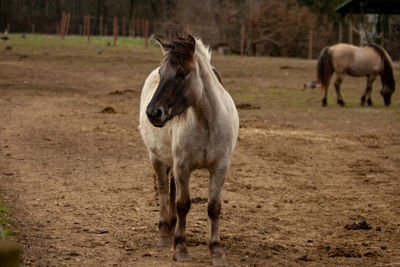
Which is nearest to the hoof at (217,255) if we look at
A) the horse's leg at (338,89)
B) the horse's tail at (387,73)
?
the horse's leg at (338,89)

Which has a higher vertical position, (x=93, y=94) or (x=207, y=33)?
(x=207, y=33)

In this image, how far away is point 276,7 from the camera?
36.9 meters

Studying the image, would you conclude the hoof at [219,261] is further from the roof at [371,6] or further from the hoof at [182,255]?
the roof at [371,6]

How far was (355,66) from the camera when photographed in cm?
1681

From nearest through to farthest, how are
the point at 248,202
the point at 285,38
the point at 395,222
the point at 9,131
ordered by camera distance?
the point at 395,222 < the point at 248,202 < the point at 9,131 < the point at 285,38

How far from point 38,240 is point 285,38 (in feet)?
105

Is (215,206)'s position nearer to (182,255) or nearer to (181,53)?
(182,255)

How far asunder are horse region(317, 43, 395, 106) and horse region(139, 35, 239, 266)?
12.0 metres

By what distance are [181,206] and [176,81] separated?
3.57ft

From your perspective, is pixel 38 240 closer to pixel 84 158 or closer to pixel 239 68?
pixel 84 158

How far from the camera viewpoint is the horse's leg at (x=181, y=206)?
4.60 metres

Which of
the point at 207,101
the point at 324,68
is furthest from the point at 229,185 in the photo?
the point at 324,68

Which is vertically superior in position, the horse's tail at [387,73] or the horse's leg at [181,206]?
the horse's tail at [387,73]

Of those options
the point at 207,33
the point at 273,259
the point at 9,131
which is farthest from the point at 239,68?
the point at 273,259
